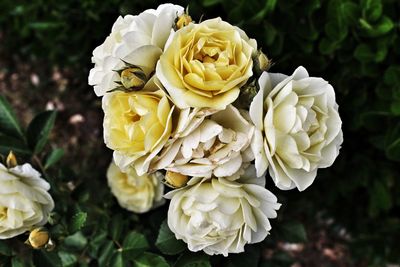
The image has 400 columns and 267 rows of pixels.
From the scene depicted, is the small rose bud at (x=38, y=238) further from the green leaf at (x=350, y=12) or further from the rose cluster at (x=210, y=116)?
the green leaf at (x=350, y=12)

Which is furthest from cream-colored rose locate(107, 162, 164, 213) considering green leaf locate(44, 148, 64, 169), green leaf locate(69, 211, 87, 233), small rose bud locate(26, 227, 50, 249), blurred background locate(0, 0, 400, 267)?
small rose bud locate(26, 227, 50, 249)

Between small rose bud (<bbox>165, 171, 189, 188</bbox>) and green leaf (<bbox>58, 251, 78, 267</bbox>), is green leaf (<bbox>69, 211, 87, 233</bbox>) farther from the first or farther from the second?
small rose bud (<bbox>165, 171, 189, 188</bbox>)

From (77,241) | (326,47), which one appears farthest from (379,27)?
(77,241)

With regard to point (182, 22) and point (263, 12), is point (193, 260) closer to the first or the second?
point (182, 22)

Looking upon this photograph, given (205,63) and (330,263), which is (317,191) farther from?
(205,63)

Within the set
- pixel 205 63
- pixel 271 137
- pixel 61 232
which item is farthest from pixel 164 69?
pixel 61 232

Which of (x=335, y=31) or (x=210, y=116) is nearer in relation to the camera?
(x=210, y=116)

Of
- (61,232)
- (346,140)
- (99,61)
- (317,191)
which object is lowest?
(317,191)
